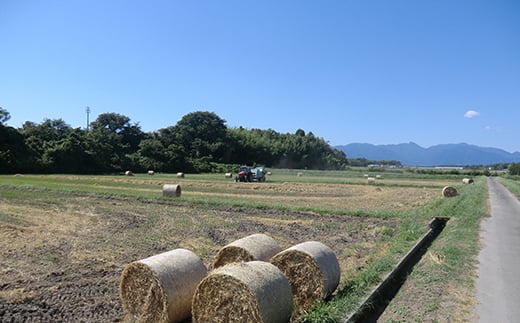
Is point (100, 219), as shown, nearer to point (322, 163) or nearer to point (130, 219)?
point (130, 219)

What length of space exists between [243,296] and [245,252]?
6.46 ft

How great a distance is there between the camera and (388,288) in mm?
8492

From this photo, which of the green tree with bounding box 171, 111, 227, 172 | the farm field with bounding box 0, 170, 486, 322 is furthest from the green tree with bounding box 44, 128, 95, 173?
the farm field with bounding box 0, 170, 486, 322

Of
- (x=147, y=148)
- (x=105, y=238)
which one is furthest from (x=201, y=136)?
(x=105, y=238)

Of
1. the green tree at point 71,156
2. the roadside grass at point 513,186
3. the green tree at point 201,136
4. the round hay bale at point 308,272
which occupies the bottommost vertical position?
the roadside grass at point 513,186

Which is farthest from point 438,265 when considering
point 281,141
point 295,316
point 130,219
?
point 281,141

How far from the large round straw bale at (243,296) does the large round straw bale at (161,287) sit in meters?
0.49

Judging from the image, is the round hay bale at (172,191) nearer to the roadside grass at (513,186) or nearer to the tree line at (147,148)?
the roadside grass at (513,186)

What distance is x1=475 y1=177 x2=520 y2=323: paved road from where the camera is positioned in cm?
685

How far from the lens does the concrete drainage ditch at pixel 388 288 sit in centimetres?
682

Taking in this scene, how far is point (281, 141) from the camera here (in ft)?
406

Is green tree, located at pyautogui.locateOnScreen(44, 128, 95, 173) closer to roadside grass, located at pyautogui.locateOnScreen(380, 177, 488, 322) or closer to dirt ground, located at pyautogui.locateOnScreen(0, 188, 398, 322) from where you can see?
dirt ground, located at pyautogui.locateOnScreen(0, 188, 398, 322)

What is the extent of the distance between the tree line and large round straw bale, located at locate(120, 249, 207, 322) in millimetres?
58054

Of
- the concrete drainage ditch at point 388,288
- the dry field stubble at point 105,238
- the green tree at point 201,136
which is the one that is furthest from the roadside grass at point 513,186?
the green tree at point 201,136
